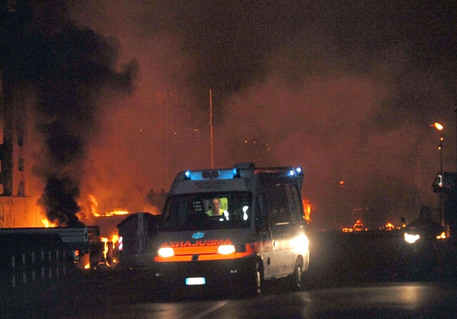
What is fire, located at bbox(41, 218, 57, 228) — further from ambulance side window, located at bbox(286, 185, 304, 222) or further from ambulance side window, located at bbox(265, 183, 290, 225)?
ambulance side window, located at bbox(265, 183, 290, 225)

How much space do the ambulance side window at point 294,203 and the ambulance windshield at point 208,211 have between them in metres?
2.04

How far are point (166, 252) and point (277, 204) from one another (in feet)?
9.15

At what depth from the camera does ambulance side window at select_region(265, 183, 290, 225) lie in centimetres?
1614

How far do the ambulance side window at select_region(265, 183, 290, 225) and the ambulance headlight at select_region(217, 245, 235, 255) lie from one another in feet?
5.12

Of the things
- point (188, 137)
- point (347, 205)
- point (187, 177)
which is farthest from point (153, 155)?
point (187, 177)

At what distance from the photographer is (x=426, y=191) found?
74562 millimetres

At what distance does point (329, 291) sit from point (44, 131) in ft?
116

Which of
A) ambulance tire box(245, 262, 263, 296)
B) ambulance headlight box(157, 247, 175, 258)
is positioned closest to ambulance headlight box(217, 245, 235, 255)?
ambulance tire box(245, 262, 263, 296)

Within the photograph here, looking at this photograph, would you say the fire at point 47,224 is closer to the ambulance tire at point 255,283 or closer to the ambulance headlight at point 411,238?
the ambulance headlight at point 411,238

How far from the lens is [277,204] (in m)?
16.5

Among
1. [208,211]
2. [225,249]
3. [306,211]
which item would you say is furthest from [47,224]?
[225,249]

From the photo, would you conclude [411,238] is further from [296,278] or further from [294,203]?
[296,278]

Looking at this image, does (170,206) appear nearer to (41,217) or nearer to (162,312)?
(162,312)

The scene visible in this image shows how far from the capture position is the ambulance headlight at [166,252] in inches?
591
